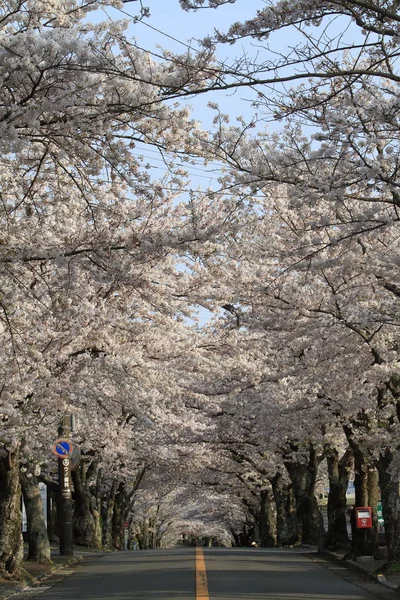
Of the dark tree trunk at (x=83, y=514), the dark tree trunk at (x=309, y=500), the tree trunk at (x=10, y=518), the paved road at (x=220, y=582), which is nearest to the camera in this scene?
the paved road at (x=220, y=582)

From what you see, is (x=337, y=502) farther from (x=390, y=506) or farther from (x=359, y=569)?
(x=390, y=506)

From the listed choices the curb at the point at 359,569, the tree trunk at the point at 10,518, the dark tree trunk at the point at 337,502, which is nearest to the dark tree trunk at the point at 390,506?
the curb at the point at 359,569

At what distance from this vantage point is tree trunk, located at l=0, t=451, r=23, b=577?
16.6m

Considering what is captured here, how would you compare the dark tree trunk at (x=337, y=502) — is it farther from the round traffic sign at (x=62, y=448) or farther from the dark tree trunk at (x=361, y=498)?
the round traffic sign at (x=62, y=448)

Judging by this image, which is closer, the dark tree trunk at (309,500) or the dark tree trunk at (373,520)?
the dark tree trunk at (373,520)

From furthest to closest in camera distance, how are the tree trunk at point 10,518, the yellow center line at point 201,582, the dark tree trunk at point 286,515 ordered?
the dark tree trunk at point 286,515, the tree trunk at point 10,518, the yellow center line at point 201,582

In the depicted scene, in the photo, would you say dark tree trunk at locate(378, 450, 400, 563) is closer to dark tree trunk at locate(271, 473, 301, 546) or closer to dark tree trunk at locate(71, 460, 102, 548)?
dark tree trunk at locate(271, 473, 301, 546)

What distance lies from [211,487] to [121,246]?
4348cm

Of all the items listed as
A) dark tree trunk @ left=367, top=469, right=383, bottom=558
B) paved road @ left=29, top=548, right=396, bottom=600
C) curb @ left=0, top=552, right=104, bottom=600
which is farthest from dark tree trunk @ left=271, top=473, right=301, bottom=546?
paved road @ left=29, top=548, right=396, bottom=600

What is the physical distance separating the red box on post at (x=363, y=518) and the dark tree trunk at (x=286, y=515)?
1554 centimetres

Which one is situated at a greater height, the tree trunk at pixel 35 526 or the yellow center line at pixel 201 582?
the tree trunk at pixel 35 526

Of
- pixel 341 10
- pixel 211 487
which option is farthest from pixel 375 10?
pixel 211 487

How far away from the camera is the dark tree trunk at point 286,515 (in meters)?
36.1

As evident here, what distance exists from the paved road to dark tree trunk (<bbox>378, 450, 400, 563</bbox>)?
91 cm
